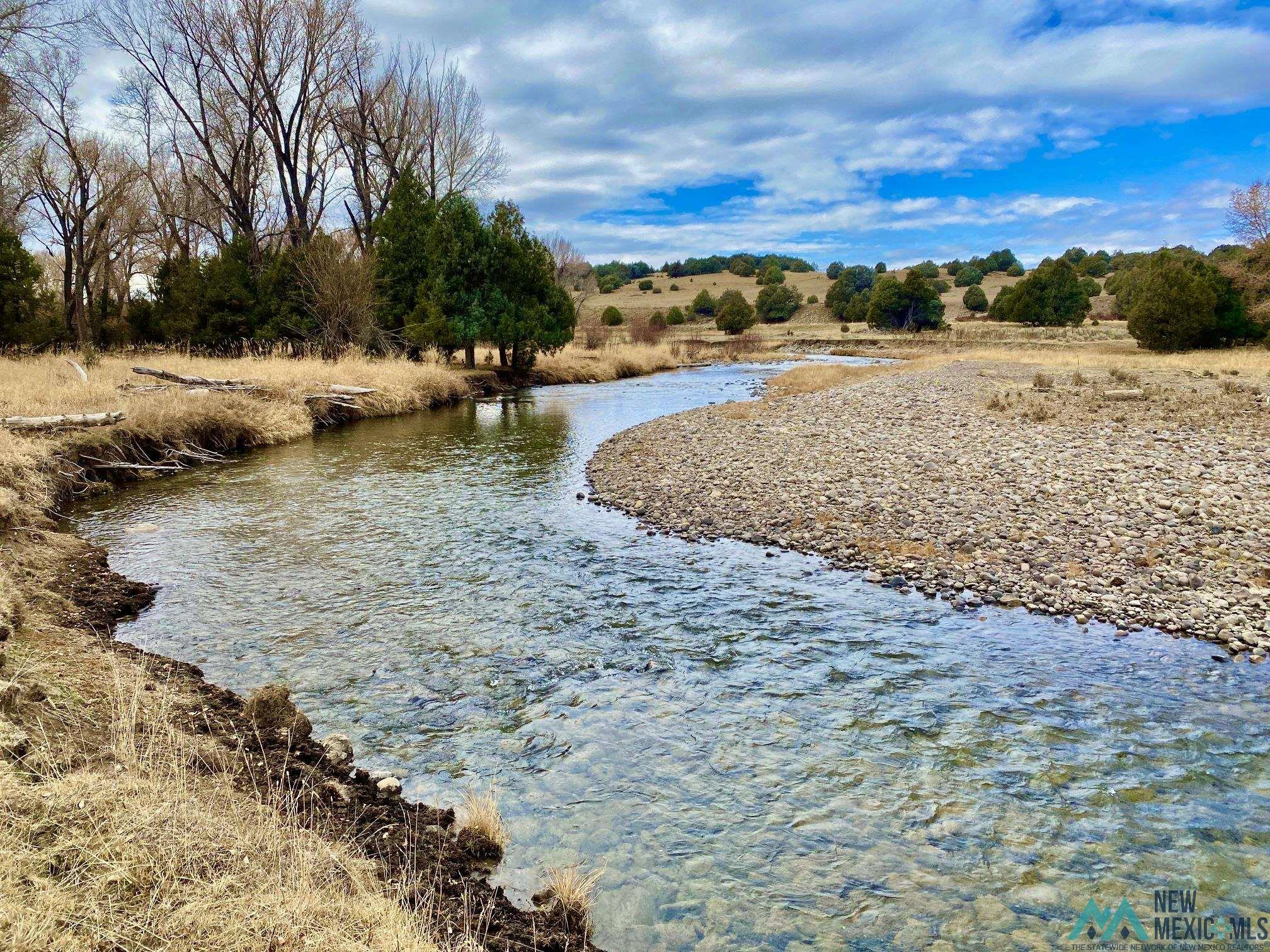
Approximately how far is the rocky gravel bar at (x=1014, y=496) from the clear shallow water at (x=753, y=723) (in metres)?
0.71

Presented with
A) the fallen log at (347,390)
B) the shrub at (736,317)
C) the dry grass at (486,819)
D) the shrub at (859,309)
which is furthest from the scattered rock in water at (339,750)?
the shrub at (859,309)

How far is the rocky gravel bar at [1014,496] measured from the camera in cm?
788

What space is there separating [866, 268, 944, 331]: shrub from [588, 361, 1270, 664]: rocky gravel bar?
181 feet

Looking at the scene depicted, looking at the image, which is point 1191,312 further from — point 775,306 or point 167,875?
point 775,306

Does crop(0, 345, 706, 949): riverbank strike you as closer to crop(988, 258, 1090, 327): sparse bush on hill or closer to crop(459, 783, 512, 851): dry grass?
crop(459, 783, 512, 851): dry grass

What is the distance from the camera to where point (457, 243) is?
106 feet

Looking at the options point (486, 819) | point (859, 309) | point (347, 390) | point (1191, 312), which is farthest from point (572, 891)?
point (859, 309)

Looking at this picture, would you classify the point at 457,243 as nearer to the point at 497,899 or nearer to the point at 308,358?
the point at 308,358

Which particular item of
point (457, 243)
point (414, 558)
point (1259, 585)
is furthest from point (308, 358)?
point (1259, 585)

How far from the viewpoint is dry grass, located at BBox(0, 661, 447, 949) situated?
2693 millimetres

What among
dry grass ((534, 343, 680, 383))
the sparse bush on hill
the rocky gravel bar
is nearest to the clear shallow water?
the rocky gravel bar

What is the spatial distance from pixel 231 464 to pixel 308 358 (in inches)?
556

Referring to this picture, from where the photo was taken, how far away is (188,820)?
11.1ft

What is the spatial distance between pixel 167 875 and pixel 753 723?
157 inches
